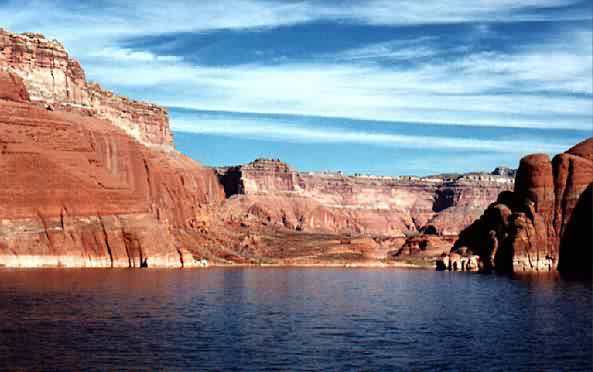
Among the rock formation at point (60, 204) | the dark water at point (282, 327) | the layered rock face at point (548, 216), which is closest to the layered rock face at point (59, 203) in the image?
the rock formation at point (60, 204)

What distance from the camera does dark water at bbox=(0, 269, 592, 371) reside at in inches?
2174

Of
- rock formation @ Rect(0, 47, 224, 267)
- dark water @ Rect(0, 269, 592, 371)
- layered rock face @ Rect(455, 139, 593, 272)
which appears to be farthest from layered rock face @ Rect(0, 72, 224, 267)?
layered rock face @ Rect(455, 139, 593, 272)

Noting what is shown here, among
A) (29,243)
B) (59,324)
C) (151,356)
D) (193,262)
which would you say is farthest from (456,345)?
(193,262)

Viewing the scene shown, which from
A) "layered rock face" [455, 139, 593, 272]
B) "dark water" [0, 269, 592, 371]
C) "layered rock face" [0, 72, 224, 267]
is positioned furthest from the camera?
"layered rock face" [455, 139, 593, 272]

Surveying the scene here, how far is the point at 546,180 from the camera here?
167125 millimetres

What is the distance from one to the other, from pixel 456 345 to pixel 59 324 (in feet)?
95.2

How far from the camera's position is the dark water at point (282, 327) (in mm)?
55219

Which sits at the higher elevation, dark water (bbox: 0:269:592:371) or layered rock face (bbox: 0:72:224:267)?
layered rock face (bbox: 0:72:224:267)

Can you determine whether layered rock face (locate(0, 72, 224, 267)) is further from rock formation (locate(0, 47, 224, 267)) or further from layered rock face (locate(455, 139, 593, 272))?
layered rock face (locate(455, 139, 593, 272))

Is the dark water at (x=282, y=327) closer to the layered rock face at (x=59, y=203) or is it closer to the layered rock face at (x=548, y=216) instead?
the layered rock face at (x=59, y=203)

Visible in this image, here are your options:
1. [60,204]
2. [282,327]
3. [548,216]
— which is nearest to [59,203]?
[60,204]

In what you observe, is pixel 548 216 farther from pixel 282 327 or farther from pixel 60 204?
pixel 282 327

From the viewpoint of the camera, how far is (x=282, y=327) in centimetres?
7181

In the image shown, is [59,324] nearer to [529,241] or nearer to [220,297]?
[220,297]
